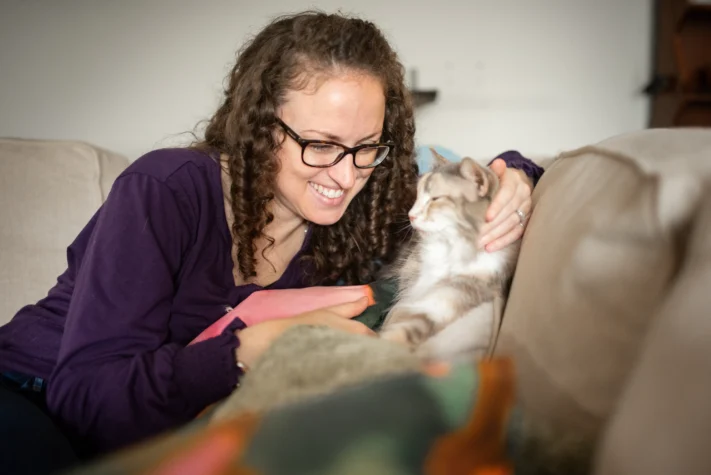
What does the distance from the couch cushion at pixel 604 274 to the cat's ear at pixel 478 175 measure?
39cm

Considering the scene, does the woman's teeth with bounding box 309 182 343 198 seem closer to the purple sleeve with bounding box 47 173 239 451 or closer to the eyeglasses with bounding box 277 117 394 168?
the eyeglasses with bounding box 277 117 394 168

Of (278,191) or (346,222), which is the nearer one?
(278,191)

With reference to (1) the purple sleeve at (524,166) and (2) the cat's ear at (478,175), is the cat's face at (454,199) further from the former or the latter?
(1) the purple sleeve at (524,166)

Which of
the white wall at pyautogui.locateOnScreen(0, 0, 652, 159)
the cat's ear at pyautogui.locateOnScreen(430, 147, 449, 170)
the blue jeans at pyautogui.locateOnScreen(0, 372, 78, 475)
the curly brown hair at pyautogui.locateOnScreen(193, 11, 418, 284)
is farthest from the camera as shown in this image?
the white wall at pyautogui.locateOnScreen(0, 0, 652, 159)

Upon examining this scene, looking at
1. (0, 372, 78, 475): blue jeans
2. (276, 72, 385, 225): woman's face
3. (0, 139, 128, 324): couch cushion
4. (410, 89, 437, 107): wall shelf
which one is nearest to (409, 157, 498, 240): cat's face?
(276, 72, 385, 225): woman's face

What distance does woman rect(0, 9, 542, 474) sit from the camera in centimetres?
90

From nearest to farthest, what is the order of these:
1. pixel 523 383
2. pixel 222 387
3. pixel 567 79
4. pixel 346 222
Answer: pixel 523 383 → pixel 222 387 → pixel 346 222 → pixel 567 79

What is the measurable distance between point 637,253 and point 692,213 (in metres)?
0.07

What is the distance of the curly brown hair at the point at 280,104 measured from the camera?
45.5 inches

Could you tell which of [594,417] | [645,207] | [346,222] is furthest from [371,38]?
[594,417]

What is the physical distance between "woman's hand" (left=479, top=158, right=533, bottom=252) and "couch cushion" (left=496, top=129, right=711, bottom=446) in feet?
0.92

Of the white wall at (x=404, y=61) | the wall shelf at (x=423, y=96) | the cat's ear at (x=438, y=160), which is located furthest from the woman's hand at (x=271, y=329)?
the wall shelf at (x=423, y=96)

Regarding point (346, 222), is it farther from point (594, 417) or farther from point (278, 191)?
point (594, 417)

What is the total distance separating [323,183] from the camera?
1.21m
